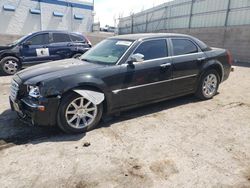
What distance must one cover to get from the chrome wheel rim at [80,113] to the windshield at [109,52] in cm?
89

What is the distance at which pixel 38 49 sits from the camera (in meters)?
8.93

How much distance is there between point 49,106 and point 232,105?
402cm

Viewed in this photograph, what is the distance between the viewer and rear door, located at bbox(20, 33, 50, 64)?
8.78 m

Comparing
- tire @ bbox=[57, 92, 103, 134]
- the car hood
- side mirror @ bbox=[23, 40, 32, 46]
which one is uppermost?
side mirror @ bbox=[23, 40, 32, 46]

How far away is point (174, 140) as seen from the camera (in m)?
3.75

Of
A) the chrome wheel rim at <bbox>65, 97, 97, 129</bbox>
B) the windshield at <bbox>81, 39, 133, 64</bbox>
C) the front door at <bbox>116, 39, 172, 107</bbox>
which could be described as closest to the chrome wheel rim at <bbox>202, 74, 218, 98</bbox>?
the front door at <bbox>116, 39, 172, 107</bbox>

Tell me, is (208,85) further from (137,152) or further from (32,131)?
(32,131)

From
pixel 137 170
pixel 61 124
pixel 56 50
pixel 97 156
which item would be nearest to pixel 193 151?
pixel 137 170

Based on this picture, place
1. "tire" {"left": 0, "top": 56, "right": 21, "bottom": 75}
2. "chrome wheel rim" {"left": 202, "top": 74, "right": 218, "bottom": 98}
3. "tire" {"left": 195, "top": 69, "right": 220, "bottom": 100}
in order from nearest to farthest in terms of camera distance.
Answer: "tire" {"left": 195, "top": 69, "right": 220, "bottom": 100} < "chrome wheel rim" {"left": 202, "top": 74, "right": 218, "bottom": 98} < "tire" {"left": 0, "top": 56, "right": 21, "bottom": 75}

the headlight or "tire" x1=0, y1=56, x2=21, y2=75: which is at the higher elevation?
the headlight

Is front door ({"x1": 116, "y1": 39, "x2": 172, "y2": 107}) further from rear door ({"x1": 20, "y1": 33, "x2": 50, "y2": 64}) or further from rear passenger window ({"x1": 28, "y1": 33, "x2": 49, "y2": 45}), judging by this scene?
rear passenger window ({"x1": 28, "y1": 33, "x2": 49, "y2": 45})

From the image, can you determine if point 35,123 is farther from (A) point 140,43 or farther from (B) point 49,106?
(A) point 140,43

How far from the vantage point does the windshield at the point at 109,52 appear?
4.44m

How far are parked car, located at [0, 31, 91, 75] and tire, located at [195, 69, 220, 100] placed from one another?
18.5 feet
